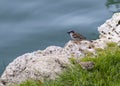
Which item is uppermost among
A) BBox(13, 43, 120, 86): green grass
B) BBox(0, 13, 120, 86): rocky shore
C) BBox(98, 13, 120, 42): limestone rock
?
BBox(98, 13, 120, 42): limestone rock

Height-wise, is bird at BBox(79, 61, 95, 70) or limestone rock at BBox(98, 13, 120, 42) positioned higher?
limestone rock at BBox(98, 13, 120, 42)

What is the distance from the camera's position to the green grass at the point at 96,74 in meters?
6.52

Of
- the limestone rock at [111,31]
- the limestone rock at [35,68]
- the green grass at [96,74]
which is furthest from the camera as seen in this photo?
the limestone rock at [111,31]

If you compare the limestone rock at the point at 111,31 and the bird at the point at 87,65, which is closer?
the bird at the point at 87,65

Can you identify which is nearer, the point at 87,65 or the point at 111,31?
the point at 87,65

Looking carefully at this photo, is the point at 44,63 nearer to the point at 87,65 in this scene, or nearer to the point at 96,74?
the point at 87,65

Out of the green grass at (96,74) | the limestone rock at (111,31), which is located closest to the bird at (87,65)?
the green grass at (96,74)

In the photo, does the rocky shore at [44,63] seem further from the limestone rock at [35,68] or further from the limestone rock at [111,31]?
the limestone rock at [111,31]

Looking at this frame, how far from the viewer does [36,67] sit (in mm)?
6754

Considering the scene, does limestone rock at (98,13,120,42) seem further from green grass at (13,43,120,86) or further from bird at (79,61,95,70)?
bird at (79,61,95,70)

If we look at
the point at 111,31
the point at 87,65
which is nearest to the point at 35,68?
the point at 87,65

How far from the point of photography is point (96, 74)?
6703 millimetres

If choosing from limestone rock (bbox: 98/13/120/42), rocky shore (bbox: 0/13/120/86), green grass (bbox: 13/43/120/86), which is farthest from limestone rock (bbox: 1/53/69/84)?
limestone rock (bbox: 98/13/120/42)

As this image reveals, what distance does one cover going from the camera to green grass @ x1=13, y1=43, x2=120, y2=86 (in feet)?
21.4
